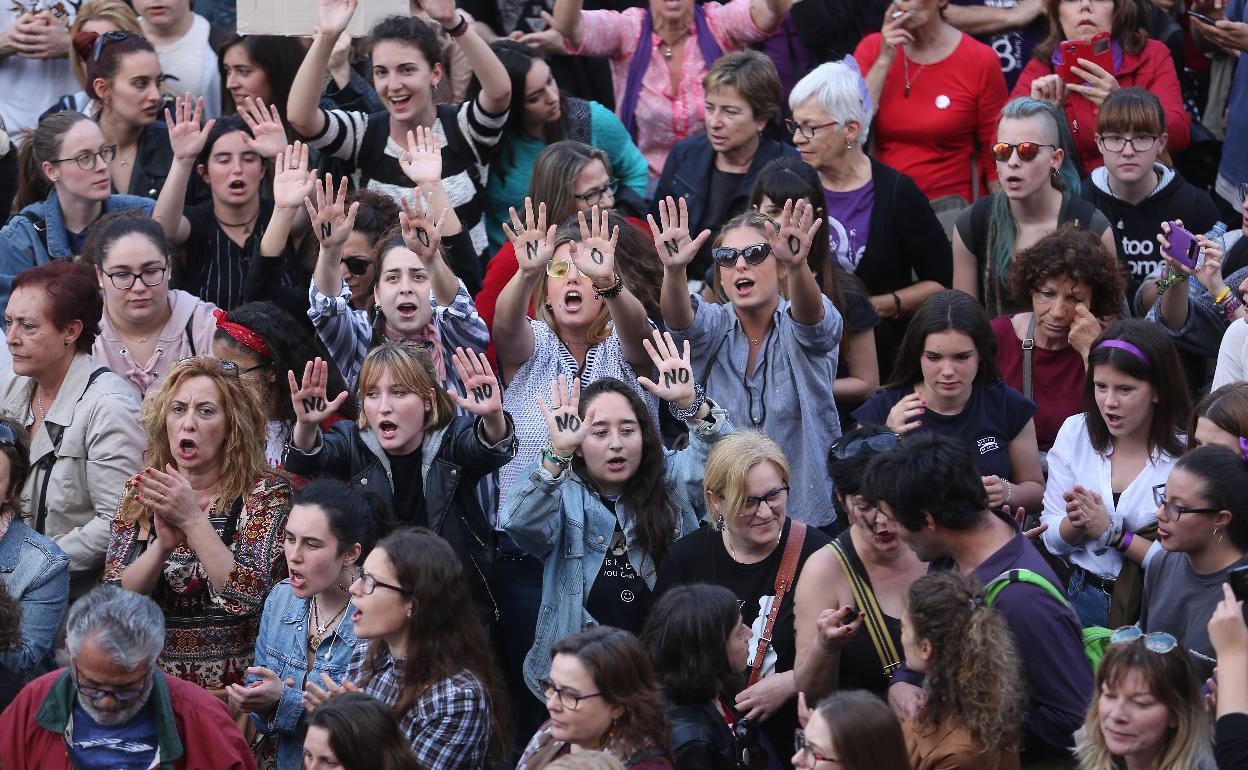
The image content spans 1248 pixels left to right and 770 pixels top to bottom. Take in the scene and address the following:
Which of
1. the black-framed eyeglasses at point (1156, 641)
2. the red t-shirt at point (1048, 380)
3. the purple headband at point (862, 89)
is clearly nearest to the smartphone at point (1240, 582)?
the black-framed eyeglasses at point (1156, 641)

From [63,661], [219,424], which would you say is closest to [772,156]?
[219,424]

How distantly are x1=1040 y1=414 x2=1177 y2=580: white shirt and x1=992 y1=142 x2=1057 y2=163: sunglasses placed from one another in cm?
149

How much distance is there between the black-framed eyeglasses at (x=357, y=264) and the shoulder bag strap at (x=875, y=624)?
9.43ft

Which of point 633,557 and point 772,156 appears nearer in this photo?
point 633,557

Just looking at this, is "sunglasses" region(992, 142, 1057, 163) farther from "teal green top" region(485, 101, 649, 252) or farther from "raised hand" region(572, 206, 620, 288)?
"raised hand" region(572, 206, 620, 288)

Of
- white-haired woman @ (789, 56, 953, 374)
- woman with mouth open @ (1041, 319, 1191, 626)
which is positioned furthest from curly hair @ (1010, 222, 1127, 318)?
white-haired woman @ (789, 56, 953, 374)

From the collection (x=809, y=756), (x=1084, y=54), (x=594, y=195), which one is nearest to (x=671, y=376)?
(x=594, y=195)

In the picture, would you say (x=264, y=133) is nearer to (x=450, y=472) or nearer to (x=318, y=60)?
(x=318, y=60)

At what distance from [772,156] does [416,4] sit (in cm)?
238

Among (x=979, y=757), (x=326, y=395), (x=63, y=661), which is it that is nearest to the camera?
(x=979, y=757)

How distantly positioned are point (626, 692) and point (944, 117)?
445cm

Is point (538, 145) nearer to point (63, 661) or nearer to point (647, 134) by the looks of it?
point (647, 134)

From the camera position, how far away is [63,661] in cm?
581

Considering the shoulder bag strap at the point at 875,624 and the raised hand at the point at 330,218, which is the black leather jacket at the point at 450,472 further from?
the shoulder bag strap at the point at 875,624
